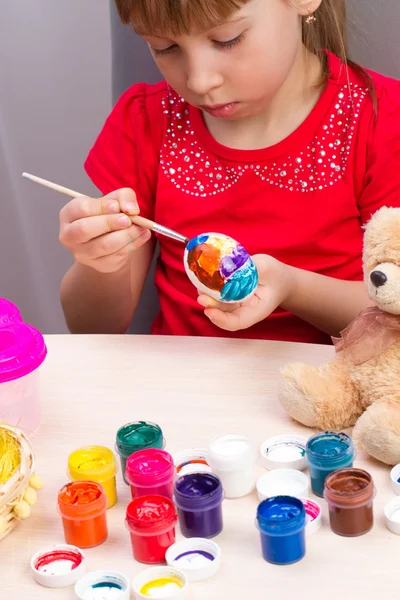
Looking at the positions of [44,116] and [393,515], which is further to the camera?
[44,116]

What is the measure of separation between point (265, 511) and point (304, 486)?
70mm

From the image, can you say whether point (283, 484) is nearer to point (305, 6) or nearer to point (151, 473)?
point (151, 473)

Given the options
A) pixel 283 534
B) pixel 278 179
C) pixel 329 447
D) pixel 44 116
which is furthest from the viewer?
→ pixel 44 116

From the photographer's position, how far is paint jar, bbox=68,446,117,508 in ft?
2.14

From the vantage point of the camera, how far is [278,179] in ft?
3.62

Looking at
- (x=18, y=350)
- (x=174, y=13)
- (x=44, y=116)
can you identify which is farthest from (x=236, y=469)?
(x=44, y=116)

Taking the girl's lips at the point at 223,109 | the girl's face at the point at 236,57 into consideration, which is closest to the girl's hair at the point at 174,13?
the girl's face at the point at 236,57

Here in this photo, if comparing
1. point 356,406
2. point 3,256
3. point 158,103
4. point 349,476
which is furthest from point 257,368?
point 3,256

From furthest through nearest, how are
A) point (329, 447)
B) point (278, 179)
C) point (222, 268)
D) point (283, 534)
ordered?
point (278, 179), point (222, 268), point (329, 447), point (283, 534)

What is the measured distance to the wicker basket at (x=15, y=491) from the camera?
592mm

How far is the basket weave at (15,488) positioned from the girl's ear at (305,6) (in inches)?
24.0

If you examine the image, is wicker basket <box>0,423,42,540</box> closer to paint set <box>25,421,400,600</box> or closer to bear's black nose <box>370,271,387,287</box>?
paint set <box>25,421,400,600</box>

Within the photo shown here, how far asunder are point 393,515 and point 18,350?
353mm

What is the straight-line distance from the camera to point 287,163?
43.4 inches
